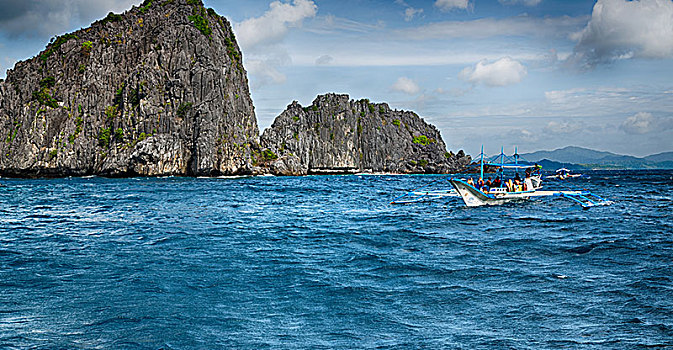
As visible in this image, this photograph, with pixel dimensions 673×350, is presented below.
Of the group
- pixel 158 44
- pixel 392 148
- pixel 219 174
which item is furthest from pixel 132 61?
pixel 392 148

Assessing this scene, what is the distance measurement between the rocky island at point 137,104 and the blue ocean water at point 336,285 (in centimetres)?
8844

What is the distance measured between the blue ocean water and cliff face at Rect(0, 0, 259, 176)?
288 ft

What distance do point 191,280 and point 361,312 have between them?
17.8ft

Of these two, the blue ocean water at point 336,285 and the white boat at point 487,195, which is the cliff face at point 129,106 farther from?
the blue ocean water at point 336,285

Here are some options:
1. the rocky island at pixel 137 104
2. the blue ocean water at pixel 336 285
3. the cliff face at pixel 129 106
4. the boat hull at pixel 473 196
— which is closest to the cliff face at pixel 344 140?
the rocky island at pixel 137 104

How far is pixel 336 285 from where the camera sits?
1286cm

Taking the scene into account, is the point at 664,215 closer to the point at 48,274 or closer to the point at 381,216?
the point at 381,216

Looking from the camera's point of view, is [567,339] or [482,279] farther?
[482,279]

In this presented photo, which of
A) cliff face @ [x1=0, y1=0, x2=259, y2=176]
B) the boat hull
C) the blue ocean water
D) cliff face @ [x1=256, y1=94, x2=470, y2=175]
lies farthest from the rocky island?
the blue ocean water

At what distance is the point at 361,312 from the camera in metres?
10.5

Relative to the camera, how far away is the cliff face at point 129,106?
4326 inches

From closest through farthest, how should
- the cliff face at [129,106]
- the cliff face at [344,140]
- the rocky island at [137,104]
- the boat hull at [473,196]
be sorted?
the boat hull at [473,196] → the cliff face at [129,106] → the rocky island at [137,104] → the cliff face at [344,140]

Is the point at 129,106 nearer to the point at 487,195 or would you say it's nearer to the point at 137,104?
the point at 137,104

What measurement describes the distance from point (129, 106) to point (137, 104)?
198 cm
